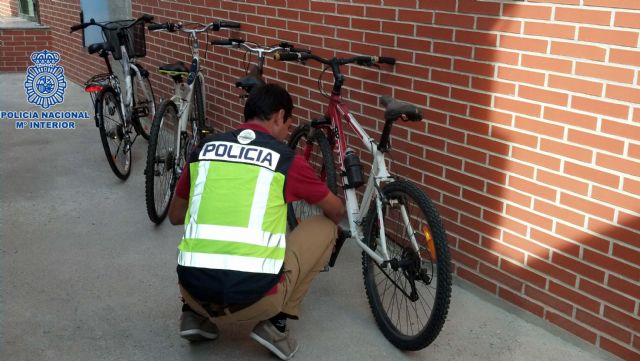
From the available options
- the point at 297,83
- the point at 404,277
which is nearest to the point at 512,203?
the point at 404,277

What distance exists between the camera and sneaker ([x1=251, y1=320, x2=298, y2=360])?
3020 mm

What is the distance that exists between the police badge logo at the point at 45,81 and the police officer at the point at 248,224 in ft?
20.1

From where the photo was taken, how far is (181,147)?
477 cm

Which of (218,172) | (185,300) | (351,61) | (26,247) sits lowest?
(26,247)

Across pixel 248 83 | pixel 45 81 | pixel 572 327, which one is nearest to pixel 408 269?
pixel 572 327

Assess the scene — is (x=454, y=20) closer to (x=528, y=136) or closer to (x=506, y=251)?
(x=528, y=136)

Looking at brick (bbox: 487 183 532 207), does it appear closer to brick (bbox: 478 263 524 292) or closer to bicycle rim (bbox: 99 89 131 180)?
brick (bbox: 478 263 524 292)

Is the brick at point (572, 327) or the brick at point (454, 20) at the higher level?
the brick at point (454, 20)

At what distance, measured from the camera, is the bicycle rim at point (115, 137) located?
5.48 m

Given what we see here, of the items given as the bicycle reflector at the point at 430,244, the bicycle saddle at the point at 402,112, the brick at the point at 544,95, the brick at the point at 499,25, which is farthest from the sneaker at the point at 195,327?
the brick at the point at 499,25

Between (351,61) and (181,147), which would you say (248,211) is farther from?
(181,147)

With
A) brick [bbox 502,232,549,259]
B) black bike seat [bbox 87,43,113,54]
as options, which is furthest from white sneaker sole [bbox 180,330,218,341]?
black bike seat [bbox 87,43,113,54]

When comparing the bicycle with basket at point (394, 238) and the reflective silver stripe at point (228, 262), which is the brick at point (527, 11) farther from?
the reflective silver stripe at point (228, 262)

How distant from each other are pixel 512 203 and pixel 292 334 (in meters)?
1.28
